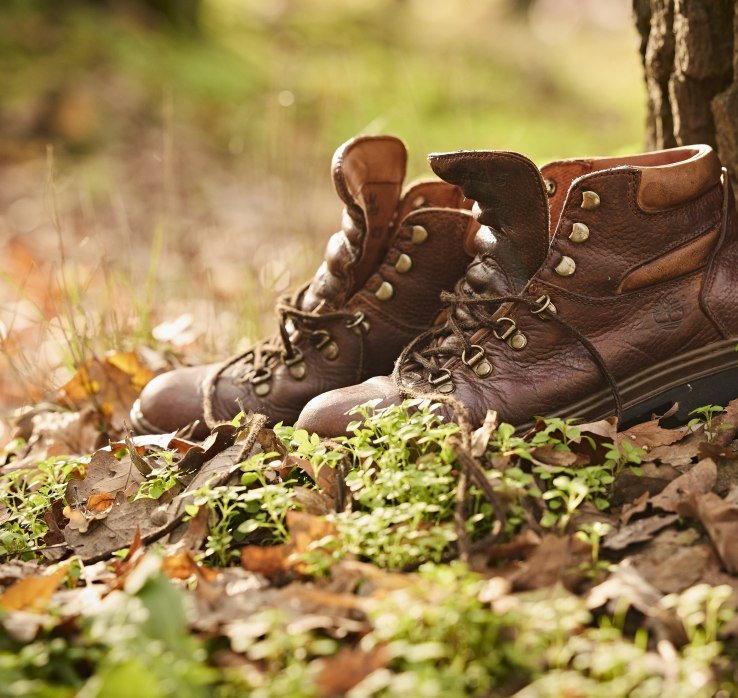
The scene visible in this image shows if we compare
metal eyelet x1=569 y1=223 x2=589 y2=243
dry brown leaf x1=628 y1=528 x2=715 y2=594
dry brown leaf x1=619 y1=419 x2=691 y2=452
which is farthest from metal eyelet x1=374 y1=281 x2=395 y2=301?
dry brown leaf x1=628 y1=528 x2=715 y2=594

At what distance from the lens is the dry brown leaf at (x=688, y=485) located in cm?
195

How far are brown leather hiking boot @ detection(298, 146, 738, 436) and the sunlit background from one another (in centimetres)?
173

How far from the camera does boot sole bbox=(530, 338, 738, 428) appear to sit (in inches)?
94.0

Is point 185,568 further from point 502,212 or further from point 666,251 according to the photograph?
point 666,251

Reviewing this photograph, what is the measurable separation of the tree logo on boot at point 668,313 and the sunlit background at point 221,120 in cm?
209

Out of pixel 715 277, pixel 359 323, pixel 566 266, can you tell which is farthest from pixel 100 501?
pixel 715 277

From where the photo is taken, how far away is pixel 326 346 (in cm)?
276

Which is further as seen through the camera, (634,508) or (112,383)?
(112,383)

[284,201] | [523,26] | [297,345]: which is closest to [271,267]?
[284,201]

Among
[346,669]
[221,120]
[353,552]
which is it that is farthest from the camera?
[221,120]

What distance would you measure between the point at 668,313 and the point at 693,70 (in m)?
1.22

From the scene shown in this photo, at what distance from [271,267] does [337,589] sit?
2.63 meters

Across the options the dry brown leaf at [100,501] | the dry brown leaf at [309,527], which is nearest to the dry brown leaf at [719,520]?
the dry brown leaf at [309,527]

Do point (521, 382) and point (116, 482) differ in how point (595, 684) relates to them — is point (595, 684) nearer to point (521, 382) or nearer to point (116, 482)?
point (521, 382)
